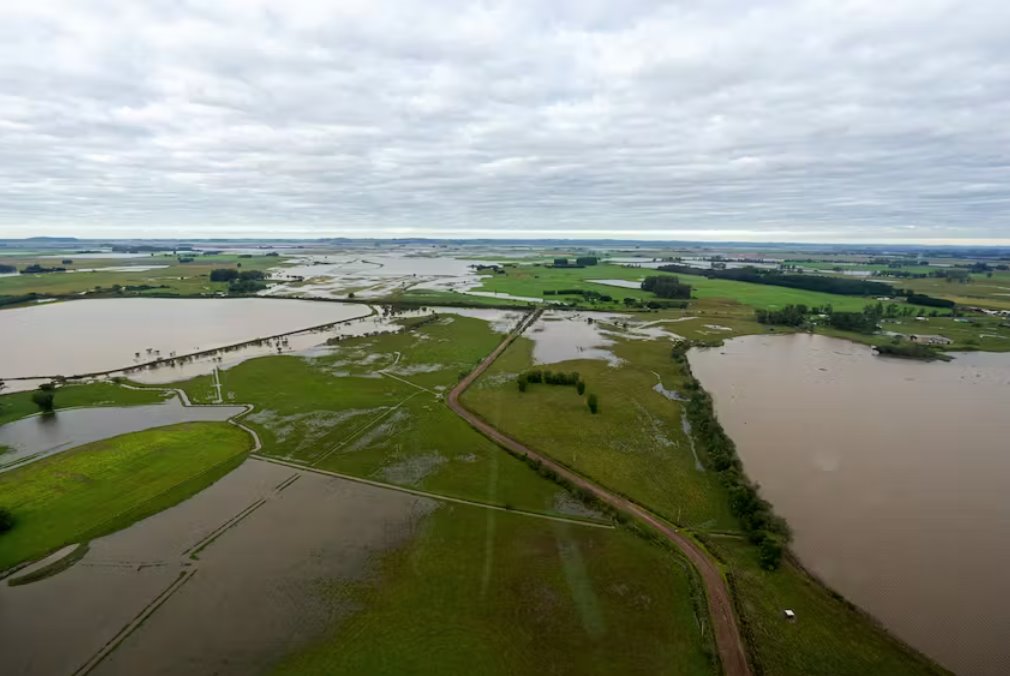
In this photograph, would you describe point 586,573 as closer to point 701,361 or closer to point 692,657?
point 692,657

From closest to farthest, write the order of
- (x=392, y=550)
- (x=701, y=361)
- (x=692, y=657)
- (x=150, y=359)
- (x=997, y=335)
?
(x=692, y=657), (x=392, y=550), (x=150, y=359), (x=701, y=361), (x=997, y=335)

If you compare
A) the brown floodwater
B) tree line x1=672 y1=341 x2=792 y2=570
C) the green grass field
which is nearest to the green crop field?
the brown floodwater

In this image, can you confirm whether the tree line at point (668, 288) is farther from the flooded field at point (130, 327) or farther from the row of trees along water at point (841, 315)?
the flooded field at point (130, 327)

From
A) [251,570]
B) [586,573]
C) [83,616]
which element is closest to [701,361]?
[586,573]

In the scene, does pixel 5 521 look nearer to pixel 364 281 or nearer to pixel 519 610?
pixel 519 610

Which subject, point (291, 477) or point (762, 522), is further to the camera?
point (291, 477)

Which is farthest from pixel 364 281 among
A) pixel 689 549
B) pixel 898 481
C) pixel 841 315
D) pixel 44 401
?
pixel 898 481

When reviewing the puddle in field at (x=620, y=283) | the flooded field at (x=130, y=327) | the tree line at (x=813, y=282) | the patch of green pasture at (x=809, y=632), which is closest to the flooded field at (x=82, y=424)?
the flooded field at (x=130, y=327)

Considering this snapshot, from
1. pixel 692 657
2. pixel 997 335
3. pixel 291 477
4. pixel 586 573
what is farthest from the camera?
pixel 997 335
